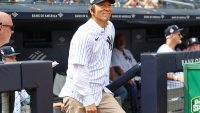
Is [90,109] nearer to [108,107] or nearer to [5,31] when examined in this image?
[108,107]

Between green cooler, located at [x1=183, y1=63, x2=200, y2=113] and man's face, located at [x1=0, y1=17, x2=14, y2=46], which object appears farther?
green cooler, located at [x1=183, y1=63, x2=200, y2=113]

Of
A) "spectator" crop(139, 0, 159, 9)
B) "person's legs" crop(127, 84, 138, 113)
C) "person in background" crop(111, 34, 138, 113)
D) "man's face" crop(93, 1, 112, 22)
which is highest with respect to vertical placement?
"man's face" crop(93, 1, 112, 22)

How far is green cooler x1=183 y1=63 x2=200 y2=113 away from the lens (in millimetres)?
4762

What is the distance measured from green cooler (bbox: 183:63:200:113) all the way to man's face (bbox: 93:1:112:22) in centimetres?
100

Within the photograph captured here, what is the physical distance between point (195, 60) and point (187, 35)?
6.80m

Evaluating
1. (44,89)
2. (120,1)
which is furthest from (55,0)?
(44,89)

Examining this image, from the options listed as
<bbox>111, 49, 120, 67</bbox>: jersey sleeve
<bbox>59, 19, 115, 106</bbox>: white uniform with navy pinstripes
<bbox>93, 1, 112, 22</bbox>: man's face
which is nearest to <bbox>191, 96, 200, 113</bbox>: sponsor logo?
<bbox>59, 19, 115, 106</bbox>: white uniform with navy pinstripes

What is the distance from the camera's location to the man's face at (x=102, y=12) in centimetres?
445

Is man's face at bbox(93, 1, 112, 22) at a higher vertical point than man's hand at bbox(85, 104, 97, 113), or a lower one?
higher

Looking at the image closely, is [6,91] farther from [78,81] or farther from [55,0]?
[55,0]

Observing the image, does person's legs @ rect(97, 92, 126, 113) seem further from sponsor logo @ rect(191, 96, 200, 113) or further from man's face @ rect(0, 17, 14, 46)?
man's face @ rect(0, 17, 14, 46)

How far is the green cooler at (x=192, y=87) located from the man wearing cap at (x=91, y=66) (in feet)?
2.68

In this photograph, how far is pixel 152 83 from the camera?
16.1 feet

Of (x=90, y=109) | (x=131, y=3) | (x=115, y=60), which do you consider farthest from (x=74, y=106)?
(x=131, y=3)
